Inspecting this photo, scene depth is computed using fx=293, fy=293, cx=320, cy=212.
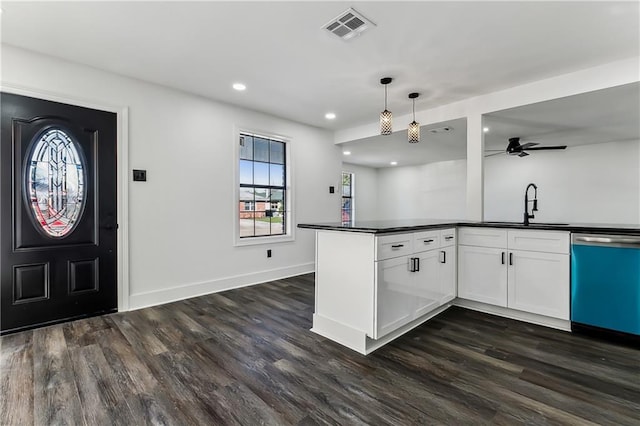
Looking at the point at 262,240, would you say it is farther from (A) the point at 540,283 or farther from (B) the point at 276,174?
(A) the point at 540,283

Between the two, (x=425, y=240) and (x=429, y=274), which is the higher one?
(x=425, y=240)

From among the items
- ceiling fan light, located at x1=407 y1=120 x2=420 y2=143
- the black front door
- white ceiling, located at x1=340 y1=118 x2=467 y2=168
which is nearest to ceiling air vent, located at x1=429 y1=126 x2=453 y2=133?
white ceiling, located at x1=340 y1=118 x2=467 y2=168

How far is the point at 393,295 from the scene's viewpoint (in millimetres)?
2434

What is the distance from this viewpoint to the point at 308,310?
10.7 ft

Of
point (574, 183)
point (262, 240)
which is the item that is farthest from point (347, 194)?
point (574, 183)

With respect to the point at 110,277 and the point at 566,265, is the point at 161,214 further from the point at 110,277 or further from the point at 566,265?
the point at 566,265

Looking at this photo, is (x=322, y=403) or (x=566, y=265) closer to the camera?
(x=322, y=403)

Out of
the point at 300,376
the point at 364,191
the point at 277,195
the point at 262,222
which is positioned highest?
the point at 364,191

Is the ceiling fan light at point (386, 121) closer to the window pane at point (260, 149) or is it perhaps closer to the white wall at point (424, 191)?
the window pane at point (260, 149)

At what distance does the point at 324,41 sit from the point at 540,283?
3051 mm

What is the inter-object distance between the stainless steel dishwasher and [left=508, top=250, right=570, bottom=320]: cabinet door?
72mm

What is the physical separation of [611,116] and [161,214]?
630cm

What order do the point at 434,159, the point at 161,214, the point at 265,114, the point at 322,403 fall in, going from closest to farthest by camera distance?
the point at 322,403, the point at 161,214, the point at 265,114, the point at 434,159

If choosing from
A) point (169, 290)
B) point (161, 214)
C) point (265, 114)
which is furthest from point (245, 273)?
point (265, 114)
